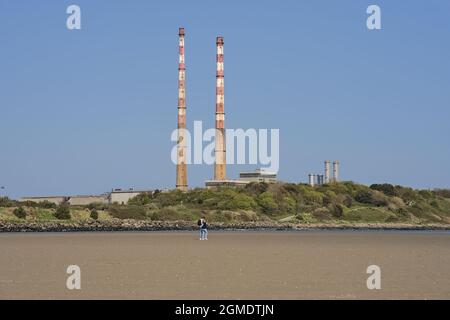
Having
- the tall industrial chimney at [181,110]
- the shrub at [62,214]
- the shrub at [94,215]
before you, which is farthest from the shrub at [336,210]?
the shrub at [62,214]

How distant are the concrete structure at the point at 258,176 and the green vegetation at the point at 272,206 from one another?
29.4 feet

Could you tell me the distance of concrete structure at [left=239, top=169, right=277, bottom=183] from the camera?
161125 millimetres

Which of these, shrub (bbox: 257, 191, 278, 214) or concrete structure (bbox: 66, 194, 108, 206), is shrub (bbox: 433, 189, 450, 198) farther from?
concrete structure (bbox: 66, 194, 108, 206)

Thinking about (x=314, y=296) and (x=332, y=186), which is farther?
(x=332, y=186)

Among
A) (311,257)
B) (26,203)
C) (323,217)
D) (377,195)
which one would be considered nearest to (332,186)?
(377,195)

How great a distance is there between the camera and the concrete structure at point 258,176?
6344 inches

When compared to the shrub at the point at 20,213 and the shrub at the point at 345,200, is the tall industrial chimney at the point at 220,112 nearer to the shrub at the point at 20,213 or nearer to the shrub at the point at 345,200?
the shrub at the point at 345,200

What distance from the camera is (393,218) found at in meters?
148

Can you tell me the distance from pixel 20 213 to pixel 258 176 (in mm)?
62721

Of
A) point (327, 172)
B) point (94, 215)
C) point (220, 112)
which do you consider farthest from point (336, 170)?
point (94, 215)

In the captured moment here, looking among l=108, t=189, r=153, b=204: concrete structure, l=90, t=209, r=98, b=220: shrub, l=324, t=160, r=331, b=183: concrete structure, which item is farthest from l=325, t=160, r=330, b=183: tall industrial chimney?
l=90, t=209, r=98, b=220: shrub

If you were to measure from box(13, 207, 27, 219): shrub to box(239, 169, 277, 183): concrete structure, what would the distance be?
5813cm
